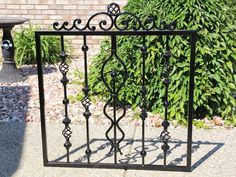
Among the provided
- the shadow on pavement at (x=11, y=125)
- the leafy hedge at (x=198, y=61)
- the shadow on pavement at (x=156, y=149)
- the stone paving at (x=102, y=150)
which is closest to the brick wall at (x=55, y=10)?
the shadow on pavement at (x=11, y=125)

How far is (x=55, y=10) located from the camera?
8000 mm

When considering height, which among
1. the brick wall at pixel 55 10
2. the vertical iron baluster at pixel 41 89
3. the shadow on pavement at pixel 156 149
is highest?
the brick wall at pixel 55 10

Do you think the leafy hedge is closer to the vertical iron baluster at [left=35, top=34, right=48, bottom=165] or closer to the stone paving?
the stone paving

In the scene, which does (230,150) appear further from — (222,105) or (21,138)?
(21,138)

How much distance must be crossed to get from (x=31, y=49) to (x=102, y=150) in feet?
12.3

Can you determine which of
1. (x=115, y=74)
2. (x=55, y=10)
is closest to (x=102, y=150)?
(x=115, y=74)

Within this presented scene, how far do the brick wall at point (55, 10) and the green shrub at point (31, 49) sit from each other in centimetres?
70

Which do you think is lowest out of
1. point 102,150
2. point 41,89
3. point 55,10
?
point 102,150

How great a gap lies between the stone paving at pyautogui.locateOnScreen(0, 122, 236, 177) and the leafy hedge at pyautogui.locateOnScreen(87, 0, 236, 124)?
1.05 feet

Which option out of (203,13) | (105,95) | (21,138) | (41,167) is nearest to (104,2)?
(105,95)

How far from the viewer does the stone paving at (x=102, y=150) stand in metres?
3.53

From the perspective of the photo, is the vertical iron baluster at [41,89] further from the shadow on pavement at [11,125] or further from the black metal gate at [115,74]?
the shadow on pavement at [11,125]

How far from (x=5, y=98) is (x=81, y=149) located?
197cm

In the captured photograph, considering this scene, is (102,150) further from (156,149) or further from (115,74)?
(115,74)
